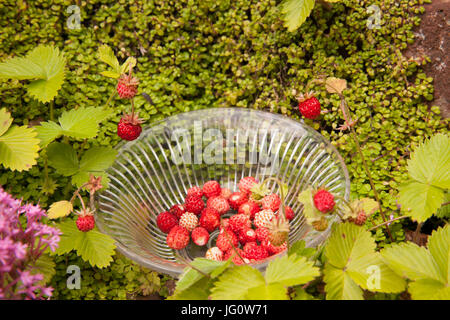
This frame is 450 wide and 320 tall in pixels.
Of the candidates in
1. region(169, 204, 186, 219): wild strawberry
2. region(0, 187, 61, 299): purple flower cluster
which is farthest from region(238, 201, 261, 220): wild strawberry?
region(0, 187, 61, 299): purple flower cluster

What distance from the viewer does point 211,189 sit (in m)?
1.68

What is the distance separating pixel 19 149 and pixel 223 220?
78cm

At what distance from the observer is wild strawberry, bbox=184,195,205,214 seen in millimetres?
1617

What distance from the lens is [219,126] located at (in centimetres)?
174

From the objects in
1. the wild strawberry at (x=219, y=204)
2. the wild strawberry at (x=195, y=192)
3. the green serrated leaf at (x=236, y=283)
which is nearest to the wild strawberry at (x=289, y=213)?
the wild strawberry at (x=219, y=204)

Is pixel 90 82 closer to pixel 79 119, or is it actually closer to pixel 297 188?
pixel 79 119

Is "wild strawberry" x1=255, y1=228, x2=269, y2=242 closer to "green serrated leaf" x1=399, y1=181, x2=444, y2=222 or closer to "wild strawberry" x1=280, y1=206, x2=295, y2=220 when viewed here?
"wild strawberry" x1=280, y1=206, x2=295, y2=220

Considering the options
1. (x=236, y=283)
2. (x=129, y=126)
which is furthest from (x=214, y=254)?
(x=129, y=126)

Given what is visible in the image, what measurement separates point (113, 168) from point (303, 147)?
74 cm

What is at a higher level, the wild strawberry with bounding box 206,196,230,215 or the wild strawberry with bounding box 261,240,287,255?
the wild strawberry with bounding box 206,196,230,215

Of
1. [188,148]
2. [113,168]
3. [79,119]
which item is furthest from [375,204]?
[79,119]

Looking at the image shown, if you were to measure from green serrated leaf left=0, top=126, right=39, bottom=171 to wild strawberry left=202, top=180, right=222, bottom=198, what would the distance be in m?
0.65

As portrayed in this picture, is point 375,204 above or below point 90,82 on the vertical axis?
below

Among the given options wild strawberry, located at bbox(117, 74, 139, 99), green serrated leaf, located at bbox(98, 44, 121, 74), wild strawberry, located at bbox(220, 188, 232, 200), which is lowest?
wild strawberry, located at bbox(220, 188, 232, 200)
